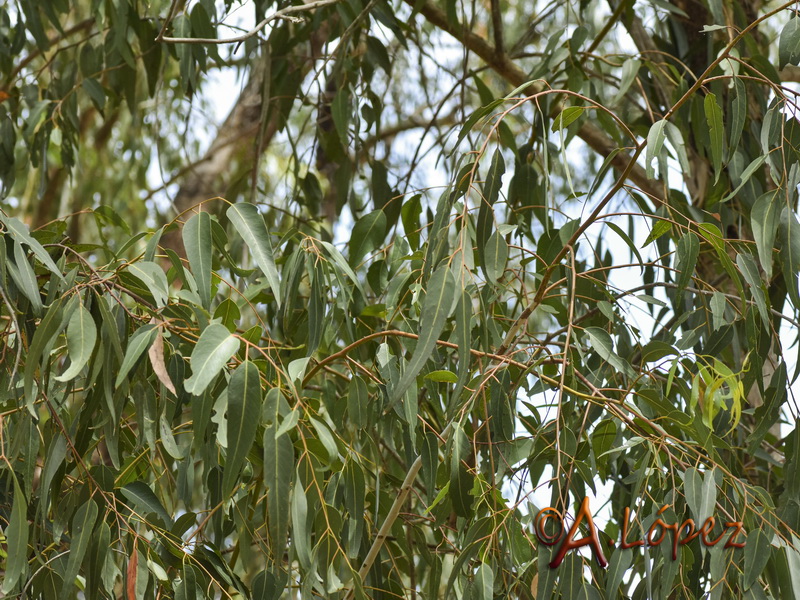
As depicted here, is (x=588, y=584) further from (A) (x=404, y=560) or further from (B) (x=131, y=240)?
(B) (x=131, y=240)

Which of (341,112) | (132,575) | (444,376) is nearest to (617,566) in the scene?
(444,376)

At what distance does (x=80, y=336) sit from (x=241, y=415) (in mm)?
185

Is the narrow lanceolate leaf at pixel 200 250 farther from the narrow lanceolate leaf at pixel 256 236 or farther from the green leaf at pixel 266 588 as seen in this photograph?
the green leaf at pixel 266 588

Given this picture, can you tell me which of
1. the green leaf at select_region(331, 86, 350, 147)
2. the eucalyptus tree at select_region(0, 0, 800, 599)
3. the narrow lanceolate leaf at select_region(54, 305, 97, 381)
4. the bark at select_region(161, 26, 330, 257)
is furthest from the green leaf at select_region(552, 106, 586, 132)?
the bark at select_region(161, 26, 330, 257)

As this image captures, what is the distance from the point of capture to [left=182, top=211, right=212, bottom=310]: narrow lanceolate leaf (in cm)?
93

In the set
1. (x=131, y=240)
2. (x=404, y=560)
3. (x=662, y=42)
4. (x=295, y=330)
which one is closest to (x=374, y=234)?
(x=295, y=330)

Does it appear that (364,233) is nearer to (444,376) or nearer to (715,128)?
(444,376)

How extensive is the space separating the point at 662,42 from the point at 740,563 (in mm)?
1298

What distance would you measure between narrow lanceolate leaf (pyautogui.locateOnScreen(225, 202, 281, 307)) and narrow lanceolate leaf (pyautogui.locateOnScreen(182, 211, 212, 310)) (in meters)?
0.03

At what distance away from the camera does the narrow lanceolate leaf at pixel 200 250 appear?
0.93 m

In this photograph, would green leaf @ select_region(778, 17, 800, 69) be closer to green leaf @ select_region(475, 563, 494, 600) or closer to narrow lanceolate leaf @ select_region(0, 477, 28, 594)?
green leaf @ select_region(475, 563, 494, 600)

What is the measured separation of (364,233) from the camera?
52.3 inches

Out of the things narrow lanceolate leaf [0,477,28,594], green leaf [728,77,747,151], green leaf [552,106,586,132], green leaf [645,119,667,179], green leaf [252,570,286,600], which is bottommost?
green leaf [252,570,286,600]

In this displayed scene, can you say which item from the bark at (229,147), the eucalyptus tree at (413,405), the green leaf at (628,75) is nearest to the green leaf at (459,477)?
the eucalyptus tree at (413,405)
